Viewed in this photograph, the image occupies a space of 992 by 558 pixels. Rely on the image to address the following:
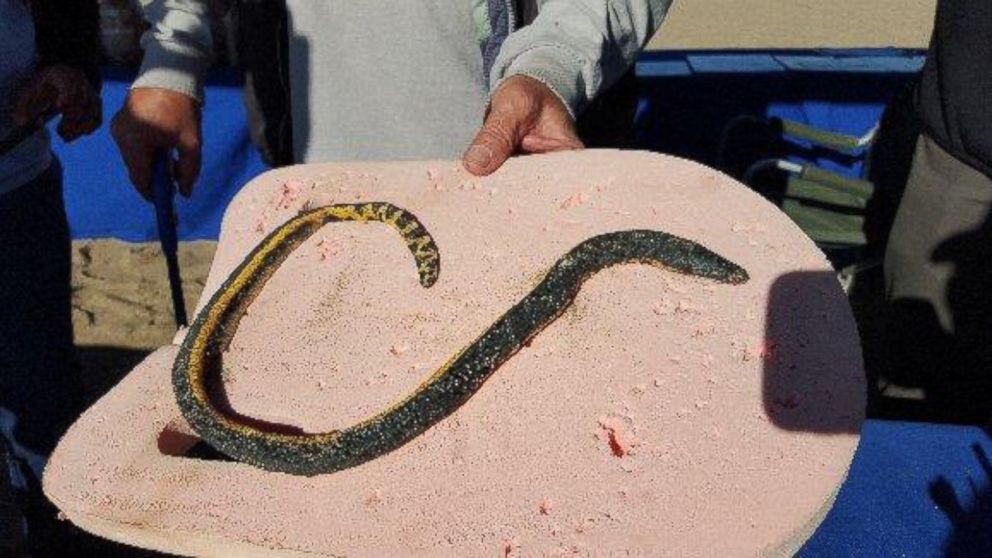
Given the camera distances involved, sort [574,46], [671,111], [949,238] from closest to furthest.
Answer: [574,46] < [949,238] < [671,111]

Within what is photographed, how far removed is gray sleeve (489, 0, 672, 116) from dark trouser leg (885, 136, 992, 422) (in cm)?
96

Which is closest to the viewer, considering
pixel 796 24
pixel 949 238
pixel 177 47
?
pixel 177 47

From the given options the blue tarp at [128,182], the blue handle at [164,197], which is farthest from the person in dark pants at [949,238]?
the blue tarp at [128,182]

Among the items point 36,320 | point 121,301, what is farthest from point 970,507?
point 121,301

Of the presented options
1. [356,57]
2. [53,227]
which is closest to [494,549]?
[356,57]

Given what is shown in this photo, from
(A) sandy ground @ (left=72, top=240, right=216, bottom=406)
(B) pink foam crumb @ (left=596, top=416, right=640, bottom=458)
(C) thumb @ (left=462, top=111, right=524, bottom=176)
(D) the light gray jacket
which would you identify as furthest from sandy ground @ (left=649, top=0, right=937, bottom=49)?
(B) pink foam crumb @ (left=596, top=416, right=640, bottom=458)

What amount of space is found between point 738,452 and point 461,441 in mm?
276

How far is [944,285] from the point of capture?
2.04 metres

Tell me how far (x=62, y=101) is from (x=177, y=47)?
0.34 meters

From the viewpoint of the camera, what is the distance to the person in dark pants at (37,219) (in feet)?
5.33

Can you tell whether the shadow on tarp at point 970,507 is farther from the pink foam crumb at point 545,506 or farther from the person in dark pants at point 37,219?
the person in dark pants at point 37,219

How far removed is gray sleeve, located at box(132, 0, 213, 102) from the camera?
4.91 ft

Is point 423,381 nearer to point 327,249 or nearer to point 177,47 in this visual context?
point 327,249

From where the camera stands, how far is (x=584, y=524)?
79 cm
